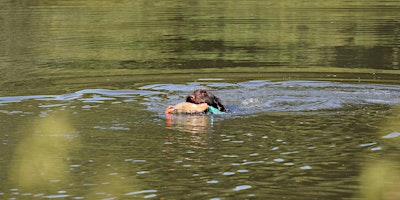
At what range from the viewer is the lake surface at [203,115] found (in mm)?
10305

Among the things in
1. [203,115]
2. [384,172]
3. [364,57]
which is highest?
[364,57]

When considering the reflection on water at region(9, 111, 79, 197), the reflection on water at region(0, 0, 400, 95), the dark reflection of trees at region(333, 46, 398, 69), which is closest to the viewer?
the reflection on water at region(9, 111, 79, 197)

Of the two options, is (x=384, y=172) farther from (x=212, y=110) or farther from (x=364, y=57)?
(x=364, y=57)

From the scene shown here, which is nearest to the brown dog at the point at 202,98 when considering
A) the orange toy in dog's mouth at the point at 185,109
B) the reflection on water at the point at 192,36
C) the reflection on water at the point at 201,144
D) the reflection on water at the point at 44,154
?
the orange toy in dog's mouth at the point at 185,109

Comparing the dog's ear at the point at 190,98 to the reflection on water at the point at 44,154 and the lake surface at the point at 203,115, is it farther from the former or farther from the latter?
the reflection on water at the point at 44,154

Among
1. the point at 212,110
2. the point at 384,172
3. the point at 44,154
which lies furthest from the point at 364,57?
the point at 44,154

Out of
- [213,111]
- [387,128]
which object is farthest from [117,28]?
[387,128]

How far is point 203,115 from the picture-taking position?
47.6 ft

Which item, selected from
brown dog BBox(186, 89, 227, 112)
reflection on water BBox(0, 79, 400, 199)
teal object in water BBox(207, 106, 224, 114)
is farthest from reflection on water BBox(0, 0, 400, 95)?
teal object in water BBox(207, 106, 224, 114)

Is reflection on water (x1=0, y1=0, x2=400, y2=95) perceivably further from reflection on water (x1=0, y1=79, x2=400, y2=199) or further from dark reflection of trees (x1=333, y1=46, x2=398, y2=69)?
reflection on water (x1=0, y1=79, x2=400, y2=199)

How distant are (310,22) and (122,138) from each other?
69.7 ft

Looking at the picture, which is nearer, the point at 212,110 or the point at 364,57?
the point at 212,110

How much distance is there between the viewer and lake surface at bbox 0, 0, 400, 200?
10305mm

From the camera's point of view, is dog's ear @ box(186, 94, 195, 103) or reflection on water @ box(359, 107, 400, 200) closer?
reflection on water @ box(359, 107, 400, 200)
